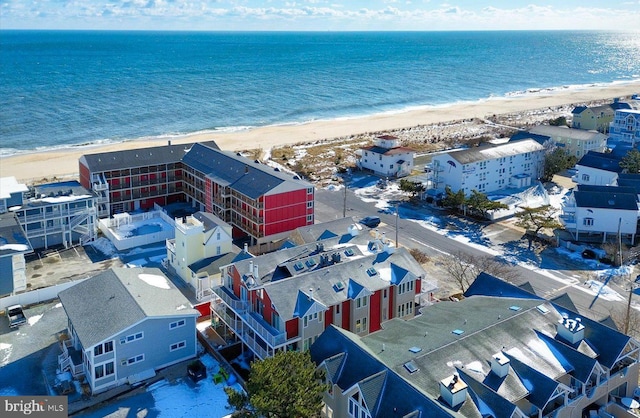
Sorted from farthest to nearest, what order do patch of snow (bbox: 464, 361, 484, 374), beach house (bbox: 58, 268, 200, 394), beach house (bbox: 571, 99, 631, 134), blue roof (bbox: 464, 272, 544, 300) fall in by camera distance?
1. beach house (bbox: 571, 99, 631, 134)
2. blue roof (bbox: 464, 272, 544, 300)
3. beach house (bbox: 58, 268, 200, 394)
4. patch of snow (bbox: 464, 361, 484, 374)

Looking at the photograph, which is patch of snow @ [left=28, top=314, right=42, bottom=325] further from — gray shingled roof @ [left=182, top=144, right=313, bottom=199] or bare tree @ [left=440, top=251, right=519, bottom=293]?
bare tree @ [left=440, top=251, right=519, bottom=293]

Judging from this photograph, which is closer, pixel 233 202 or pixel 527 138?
pixel 233 202

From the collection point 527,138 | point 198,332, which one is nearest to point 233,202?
point 198,332

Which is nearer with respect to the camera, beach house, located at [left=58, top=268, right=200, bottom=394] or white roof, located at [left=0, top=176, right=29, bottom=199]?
beach house, located at [left=58, top=268, right=200, bottom=394]

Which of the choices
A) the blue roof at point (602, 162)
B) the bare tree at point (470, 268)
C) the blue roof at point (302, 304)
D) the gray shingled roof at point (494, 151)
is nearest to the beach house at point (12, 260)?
the blue roof at point (302, 304)

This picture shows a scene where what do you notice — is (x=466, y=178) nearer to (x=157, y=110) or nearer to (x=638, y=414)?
(x=638, y=414)

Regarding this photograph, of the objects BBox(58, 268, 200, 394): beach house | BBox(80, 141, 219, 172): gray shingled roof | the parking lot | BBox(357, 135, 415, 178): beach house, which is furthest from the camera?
BBox(357, 135, 415, 178): beach house

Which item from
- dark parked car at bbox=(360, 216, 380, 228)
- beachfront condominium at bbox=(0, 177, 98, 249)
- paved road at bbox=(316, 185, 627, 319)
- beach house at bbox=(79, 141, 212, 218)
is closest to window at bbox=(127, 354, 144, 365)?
paved road at bbox=(316, 185, 627, 319)

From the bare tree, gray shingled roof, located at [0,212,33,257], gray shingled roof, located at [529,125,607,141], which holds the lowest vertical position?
the bare tree
